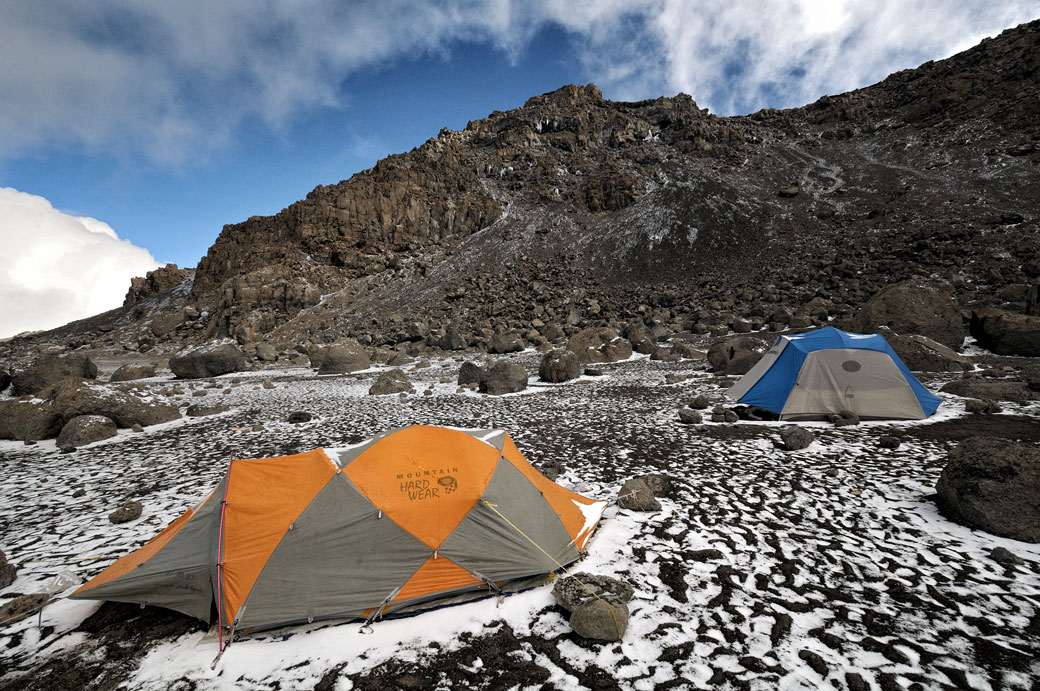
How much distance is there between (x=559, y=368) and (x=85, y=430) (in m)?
16.5

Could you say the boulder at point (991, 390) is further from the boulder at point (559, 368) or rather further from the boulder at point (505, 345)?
the boulder at point (505, 345)

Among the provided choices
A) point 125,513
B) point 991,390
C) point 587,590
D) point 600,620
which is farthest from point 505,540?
point 991,390

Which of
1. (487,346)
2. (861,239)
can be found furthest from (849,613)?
(861,239)

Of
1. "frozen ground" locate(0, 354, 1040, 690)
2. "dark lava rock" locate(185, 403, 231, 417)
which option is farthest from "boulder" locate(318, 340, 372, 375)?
"frozen ground" locate(0, 354, 1040, 690)

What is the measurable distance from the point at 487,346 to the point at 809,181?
2264 inches

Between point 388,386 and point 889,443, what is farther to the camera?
point 388,386

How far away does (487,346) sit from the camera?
35344mm

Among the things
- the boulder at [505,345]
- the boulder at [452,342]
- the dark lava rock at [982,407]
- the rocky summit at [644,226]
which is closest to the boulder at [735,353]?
the dark lava rock at [982,407]

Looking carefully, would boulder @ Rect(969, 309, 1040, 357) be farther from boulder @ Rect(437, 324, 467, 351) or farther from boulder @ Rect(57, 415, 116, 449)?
boulder @ Rect(57, 415, 116, 449)

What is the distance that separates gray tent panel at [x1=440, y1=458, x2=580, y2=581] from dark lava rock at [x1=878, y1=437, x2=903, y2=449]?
757cm

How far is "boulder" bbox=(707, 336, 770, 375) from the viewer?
17.6 meters

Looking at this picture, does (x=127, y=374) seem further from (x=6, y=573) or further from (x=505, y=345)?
(x=6, y=573)

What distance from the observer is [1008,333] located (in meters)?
17.0

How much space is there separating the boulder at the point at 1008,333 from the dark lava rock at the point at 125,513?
29.4 metres
